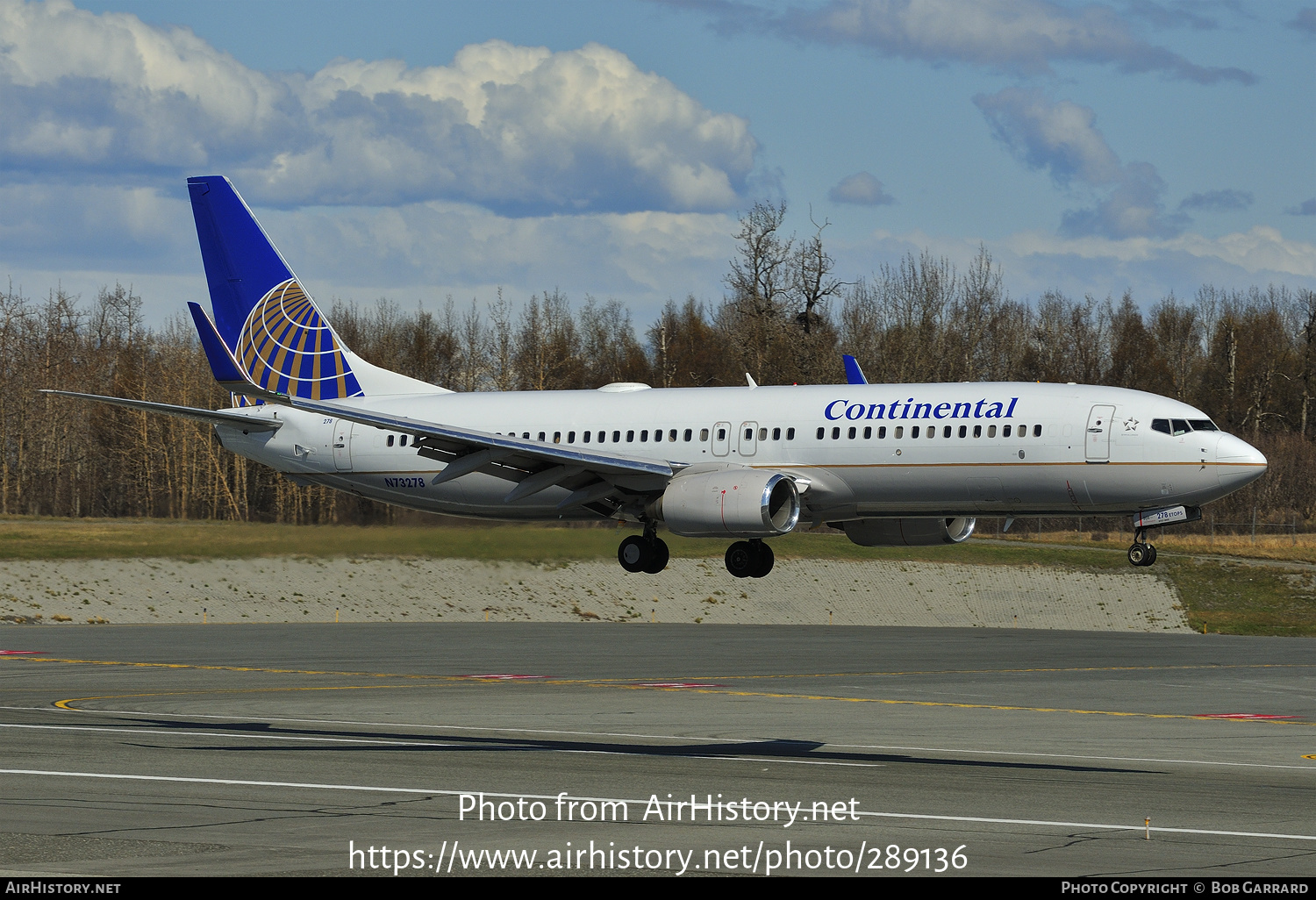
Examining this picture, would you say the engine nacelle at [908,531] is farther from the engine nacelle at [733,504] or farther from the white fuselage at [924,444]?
the engine nacelle at [733,504]

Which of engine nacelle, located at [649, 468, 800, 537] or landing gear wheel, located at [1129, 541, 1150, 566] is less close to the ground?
engine nacelle, located at [649, 468, 800, 537]

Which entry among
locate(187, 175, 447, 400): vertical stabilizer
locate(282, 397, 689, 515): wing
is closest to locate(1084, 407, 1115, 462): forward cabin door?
locate(282, 397, 689, 515): wing

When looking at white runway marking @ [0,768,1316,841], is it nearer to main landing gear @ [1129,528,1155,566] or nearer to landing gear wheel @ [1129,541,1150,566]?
main landing gear @ [1129,528,1155,566]

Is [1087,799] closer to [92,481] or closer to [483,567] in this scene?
[483,567]

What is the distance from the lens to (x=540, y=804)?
28250 millimetres

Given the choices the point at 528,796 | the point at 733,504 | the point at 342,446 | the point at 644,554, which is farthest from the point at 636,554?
the point at 528,796

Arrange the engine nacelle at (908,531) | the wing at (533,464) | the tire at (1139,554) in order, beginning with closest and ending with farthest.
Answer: the tire at (1139,554)
the wing at (533,464)
the engine nacelle at (908,531)

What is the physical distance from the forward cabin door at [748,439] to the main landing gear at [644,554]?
3.62 metres

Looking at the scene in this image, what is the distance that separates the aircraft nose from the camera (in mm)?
42188

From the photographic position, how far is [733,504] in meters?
43.0

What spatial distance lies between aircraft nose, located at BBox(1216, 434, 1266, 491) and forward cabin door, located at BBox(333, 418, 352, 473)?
89.6 feet

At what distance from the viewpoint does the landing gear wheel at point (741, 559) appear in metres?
46.8

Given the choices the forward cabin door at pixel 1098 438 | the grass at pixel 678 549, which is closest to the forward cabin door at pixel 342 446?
the grass at pixel 678 549

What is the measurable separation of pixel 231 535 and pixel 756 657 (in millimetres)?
28998
